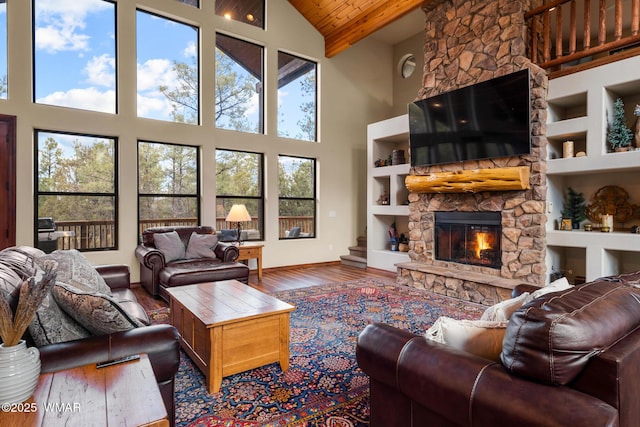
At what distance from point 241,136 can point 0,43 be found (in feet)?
10.7

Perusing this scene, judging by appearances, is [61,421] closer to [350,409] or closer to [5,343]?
[5,343]

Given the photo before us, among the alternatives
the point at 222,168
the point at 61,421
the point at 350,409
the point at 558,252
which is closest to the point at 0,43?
the point at 222,168

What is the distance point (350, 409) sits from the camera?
2.05 meters

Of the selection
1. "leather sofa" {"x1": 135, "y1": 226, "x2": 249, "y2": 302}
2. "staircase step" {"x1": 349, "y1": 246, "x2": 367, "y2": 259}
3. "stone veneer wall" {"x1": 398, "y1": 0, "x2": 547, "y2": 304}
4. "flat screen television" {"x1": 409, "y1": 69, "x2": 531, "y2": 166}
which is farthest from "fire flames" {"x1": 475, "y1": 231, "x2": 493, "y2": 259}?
"leather sofa" {"x1": 135, "y1": 226, "x2": 249, "y2": 302}

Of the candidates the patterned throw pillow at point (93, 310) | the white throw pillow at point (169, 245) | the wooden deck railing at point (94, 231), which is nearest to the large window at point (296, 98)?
the wooden deck railing at point (94, 231)

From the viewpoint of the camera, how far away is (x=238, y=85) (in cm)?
629

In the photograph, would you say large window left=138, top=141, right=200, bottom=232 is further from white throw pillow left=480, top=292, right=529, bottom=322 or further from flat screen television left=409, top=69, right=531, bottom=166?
white throw pillow left=480, top=292, right=529, bottom=322

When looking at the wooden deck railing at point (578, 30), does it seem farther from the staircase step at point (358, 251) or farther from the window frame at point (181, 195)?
the window frame at point (181, 195)

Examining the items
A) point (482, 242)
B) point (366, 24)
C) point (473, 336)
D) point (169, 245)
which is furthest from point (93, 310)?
point (366, 24)

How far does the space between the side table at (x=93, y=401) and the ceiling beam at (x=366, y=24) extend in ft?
19.4

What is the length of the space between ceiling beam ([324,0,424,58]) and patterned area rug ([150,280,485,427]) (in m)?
4.57

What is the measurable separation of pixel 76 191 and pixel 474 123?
5.60 meters

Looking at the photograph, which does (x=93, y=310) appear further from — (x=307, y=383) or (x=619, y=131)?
(x=619, y=131)

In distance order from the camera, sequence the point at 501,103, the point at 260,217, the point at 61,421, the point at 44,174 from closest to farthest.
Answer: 1. the point at 61,421
2. the point at 501,103
3. the point at 44,174
4. the point at 260,217
